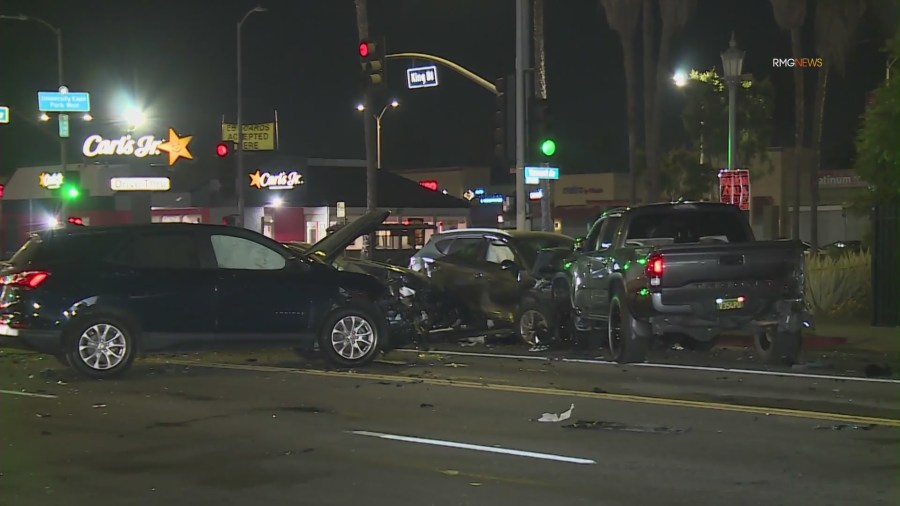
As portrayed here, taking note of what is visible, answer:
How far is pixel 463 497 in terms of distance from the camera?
7426mm

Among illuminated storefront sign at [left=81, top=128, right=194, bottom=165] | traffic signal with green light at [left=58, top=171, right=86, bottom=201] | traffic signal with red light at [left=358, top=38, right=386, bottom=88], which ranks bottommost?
traffic signal with green light at [left=58, top=171, right=86, bottom=201]

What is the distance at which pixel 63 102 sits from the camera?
4103 centimetres

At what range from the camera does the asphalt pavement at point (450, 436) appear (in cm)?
764

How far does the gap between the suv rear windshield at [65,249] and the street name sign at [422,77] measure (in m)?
15.5

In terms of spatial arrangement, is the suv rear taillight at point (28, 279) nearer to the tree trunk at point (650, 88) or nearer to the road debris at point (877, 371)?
the road debris at point (877, 371)

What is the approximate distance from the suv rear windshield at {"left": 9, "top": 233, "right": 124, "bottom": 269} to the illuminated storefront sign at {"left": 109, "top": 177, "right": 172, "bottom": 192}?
108ft

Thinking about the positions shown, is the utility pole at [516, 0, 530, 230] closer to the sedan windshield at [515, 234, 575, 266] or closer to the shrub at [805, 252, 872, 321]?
the sedan windshield at [515, 234, 575, 266]

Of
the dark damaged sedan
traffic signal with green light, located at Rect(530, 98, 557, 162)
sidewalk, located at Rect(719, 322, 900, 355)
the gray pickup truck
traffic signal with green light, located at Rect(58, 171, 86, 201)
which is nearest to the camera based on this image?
the dark damaged sedan

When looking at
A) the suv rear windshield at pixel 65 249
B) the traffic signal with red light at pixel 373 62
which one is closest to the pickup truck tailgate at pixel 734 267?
the suv rear windshield at pixel 65 249

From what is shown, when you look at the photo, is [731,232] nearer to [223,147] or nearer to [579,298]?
[579,298]

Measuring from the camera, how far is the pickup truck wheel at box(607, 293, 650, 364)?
14062 millimetres

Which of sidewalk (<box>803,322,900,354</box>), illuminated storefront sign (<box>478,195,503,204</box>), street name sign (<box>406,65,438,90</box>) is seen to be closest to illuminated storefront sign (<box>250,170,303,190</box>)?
street name sign (<box>406,65,438,90</box>)

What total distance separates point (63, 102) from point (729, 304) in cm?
3295

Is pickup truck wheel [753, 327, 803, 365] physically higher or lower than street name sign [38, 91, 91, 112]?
lower
